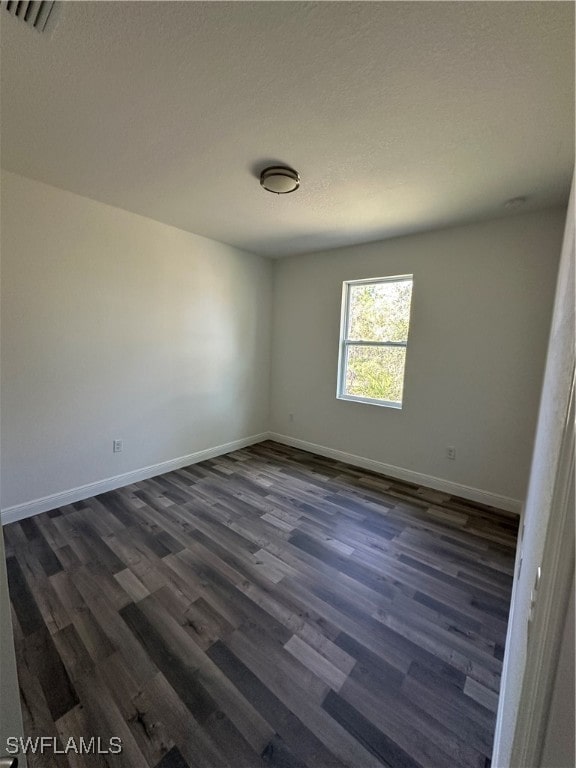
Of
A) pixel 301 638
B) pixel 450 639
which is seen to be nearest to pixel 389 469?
pixel 450 639

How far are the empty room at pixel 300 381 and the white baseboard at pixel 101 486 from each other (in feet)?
0.10

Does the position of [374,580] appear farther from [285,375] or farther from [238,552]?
[285,375]

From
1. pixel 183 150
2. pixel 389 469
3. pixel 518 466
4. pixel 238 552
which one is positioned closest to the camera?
pixel 183 150

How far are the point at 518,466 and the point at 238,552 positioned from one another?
2483 millimetres

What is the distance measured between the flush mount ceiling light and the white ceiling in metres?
0.06

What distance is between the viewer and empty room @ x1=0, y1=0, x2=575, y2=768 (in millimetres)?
1109

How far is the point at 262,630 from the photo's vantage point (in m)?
1.57

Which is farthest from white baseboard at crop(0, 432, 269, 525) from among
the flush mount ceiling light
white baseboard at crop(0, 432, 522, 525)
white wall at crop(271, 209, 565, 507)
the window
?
the flush mount ceiling light

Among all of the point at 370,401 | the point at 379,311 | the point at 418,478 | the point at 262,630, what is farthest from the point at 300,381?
the point at 262,630

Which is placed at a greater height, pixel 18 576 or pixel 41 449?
pixel 41 449

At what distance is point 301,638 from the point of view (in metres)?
1.53

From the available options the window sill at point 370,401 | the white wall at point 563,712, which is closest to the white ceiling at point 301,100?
the white wall at point 563,712

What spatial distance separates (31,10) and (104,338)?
2.07 m

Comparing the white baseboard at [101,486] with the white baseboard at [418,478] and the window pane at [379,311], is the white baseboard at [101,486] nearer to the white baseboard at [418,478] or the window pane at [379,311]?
the white baseboard at [418,478]
